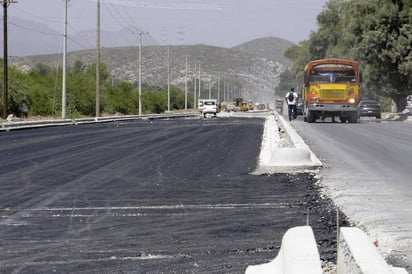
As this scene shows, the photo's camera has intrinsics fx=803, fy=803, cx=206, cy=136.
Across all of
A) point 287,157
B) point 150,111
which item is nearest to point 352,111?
point 287,157

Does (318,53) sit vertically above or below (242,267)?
above

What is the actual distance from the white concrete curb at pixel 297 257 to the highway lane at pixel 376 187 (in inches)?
49.9

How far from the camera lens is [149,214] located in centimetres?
1119

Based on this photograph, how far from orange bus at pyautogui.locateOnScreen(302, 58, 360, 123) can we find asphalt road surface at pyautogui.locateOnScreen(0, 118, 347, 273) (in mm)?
27527

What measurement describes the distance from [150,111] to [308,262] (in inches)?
4373

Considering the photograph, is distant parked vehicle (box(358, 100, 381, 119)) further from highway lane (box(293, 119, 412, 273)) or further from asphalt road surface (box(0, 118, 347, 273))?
asphalt road surface (box(0, 118, 347, 273))

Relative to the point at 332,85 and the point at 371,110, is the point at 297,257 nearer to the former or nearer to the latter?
the point at 332,85

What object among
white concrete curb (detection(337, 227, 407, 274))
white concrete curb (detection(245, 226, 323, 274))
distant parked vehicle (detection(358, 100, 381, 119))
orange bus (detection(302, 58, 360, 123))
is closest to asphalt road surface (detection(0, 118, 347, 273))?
white concrete curb (detection(245, 226, 323, 274))

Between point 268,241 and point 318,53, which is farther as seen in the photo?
point 318,53

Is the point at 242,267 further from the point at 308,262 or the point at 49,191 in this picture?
the point at 49,191

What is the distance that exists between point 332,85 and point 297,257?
1731 inches

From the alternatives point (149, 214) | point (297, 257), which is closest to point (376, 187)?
point (149, 214)

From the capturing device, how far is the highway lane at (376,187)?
8744mm

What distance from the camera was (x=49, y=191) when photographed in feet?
47.1
